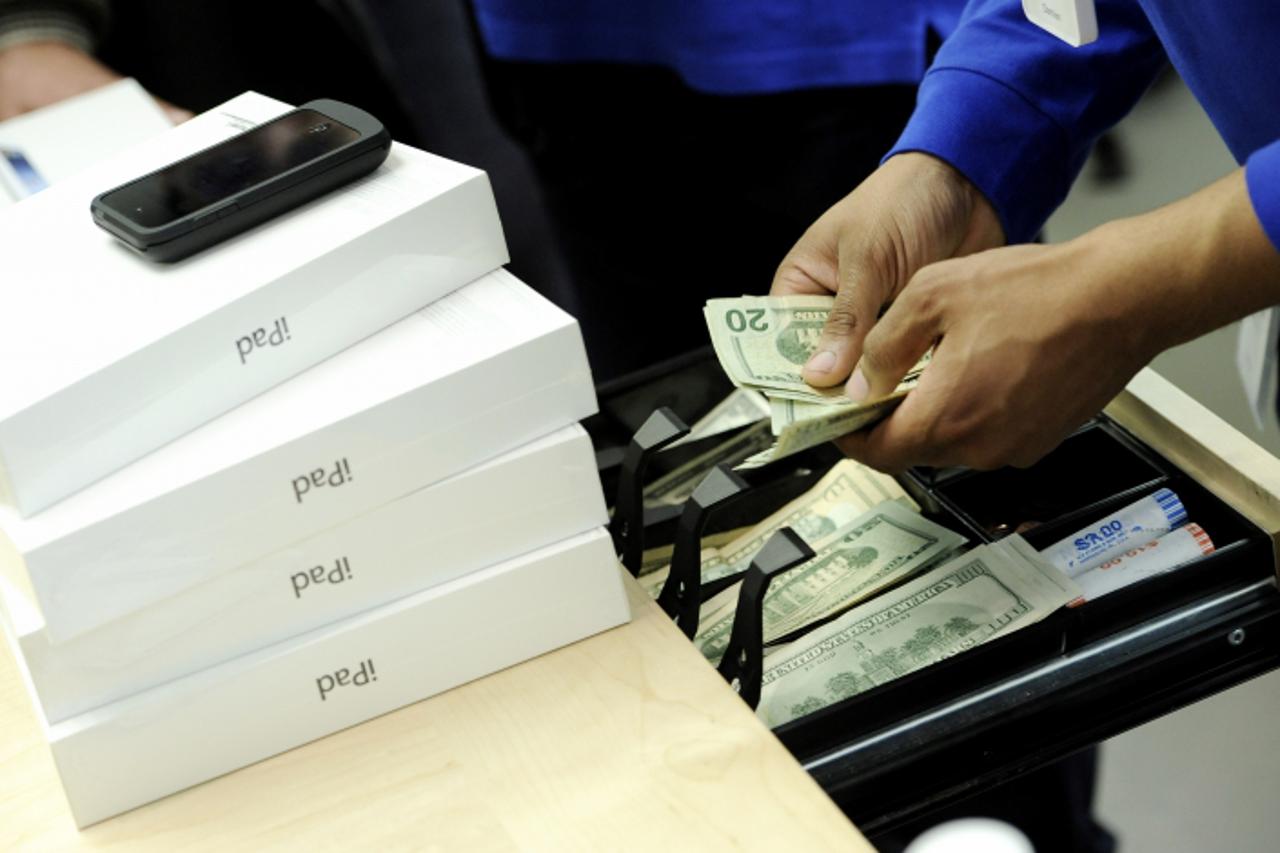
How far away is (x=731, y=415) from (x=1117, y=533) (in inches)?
14.1

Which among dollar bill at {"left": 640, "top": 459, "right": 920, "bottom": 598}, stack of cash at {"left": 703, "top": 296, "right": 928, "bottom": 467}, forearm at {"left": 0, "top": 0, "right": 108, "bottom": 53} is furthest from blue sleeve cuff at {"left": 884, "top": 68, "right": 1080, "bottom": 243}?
forearm at {"left": 0, "top": 0, "right": 108, "bottom": 53}

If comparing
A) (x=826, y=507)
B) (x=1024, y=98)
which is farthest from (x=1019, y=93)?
(x=826, y=507)

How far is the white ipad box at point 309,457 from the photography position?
73cm

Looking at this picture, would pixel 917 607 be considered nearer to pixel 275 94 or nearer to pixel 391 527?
pixel 391 527

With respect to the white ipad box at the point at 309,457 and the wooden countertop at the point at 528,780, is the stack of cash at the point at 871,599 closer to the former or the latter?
the wooden countertop at the point at 528,780

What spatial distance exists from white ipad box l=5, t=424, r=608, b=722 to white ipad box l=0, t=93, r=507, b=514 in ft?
0.28

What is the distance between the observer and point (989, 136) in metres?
1.17

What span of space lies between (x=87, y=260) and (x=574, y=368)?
12.1 inches

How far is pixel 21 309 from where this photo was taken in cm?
83

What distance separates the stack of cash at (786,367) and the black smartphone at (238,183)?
0.32 meters

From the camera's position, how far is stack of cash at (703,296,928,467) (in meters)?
0.99

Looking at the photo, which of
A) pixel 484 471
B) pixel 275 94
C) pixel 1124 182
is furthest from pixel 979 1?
pixel 1124 182

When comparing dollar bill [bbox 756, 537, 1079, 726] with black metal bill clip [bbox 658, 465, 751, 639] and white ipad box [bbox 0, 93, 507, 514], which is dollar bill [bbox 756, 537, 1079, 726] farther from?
white ipad box [bbox 0, 93, 507, 514]

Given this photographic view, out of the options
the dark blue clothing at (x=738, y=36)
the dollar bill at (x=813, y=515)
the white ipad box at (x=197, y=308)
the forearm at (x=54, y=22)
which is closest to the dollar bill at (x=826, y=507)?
the dollar bill at (x=813, y=515)
